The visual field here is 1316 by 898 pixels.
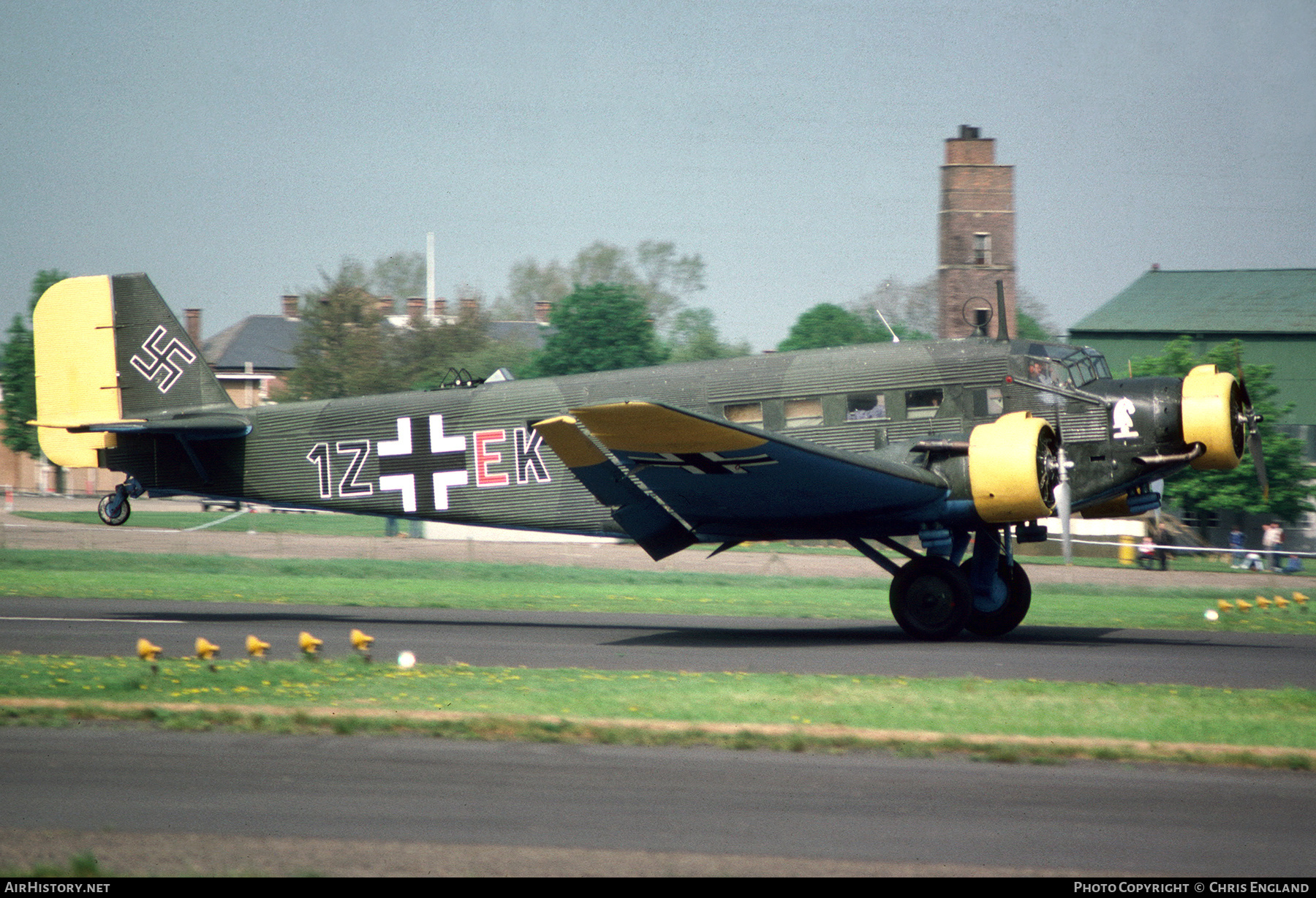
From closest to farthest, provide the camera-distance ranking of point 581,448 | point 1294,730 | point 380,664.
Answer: point 1294,730, point 380,664, point 581,448

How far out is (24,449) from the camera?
86125 millimetres

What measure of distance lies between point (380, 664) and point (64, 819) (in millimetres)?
6043

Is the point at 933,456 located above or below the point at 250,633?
above

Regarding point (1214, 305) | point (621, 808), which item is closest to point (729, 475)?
point (621, 808)

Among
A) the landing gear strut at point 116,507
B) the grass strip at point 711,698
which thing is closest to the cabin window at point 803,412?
the grass strip at point 711,698

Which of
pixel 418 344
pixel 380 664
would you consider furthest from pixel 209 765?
pixel 418 344

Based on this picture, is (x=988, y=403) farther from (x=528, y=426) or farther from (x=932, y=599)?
(x=528, y=426)

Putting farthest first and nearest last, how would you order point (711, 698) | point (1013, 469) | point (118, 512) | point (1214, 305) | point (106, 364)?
point (1214, 305), point (106, 364), point (118, 512), point (1013, 469), point (711, 698)

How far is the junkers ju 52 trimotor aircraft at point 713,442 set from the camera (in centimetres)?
1505

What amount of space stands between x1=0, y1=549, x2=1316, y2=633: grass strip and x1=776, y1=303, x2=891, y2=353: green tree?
7272cm

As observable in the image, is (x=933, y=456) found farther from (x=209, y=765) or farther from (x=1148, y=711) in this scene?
(x=209, y=765)

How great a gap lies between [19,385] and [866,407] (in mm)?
86552

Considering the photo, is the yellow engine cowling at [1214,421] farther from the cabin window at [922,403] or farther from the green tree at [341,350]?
the green tree at [341,350]

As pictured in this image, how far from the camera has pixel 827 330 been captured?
110812 mm
